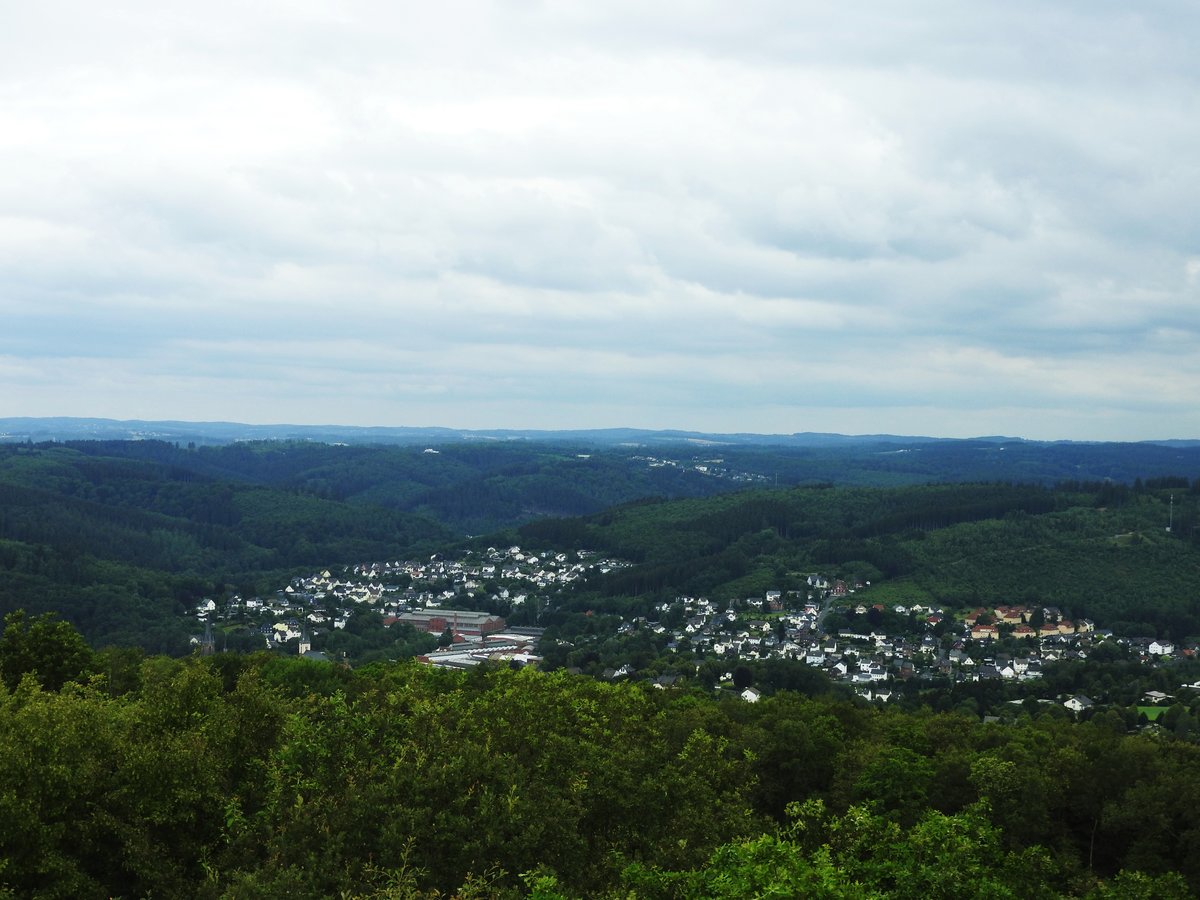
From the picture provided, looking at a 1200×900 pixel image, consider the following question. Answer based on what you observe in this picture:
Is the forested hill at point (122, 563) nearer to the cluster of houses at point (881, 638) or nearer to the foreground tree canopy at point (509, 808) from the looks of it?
the cluster of houses at point (881, 638)

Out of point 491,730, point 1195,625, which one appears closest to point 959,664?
point 1195,625

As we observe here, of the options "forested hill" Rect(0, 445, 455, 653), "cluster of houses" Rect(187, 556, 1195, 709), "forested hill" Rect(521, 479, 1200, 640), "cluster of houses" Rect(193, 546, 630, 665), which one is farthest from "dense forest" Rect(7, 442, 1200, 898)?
"forested hill" Rect(0, 445, 455, 653)

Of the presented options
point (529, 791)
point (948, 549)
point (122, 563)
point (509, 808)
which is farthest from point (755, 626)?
point (509, 808)

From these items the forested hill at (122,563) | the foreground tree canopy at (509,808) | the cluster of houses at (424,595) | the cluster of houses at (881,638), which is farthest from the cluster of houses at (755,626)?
the foreground tree canopy at (509,808)

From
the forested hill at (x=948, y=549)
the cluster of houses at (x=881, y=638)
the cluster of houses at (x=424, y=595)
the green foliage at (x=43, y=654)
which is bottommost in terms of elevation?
the cluster of houses at (x=424, y=595)

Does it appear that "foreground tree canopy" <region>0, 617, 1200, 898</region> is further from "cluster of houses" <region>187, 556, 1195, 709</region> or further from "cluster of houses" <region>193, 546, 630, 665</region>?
"cluster of houses" <region>193, 546, 630, 665</region>
